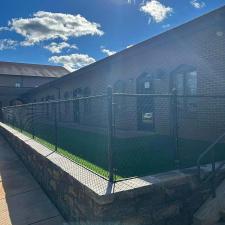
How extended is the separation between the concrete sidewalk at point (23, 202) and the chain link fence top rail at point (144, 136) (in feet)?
3.35

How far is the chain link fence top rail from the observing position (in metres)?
4.39

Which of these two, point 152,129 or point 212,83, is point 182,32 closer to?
point 212,83

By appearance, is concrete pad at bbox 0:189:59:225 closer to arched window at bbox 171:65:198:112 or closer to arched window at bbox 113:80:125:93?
arched window at bbox 171:65:198:112

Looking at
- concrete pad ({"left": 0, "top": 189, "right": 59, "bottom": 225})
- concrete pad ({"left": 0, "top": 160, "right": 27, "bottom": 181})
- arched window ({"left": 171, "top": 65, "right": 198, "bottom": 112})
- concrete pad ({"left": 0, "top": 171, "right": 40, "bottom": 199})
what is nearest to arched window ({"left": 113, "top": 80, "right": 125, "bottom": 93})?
arched window ({"left": 171, "top": 65, "right": 198, "bottom": 112})


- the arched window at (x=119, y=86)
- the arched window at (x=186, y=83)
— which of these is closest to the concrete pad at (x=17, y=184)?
the arched window at (x=186, y=83)

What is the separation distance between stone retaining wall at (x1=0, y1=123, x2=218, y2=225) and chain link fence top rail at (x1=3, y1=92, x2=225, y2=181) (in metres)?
0.37

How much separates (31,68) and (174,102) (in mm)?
46780

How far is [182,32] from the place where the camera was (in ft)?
27.1

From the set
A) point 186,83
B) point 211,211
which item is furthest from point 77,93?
point 211,211

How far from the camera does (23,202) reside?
539cm

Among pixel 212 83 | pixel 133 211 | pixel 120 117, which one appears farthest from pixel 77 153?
pixel 120 117

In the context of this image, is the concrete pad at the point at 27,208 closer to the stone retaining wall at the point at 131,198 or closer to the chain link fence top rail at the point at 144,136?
the stone retaining wall at the point at 131,198

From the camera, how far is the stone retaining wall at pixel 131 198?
10.9ft

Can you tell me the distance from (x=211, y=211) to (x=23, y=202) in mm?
3653
